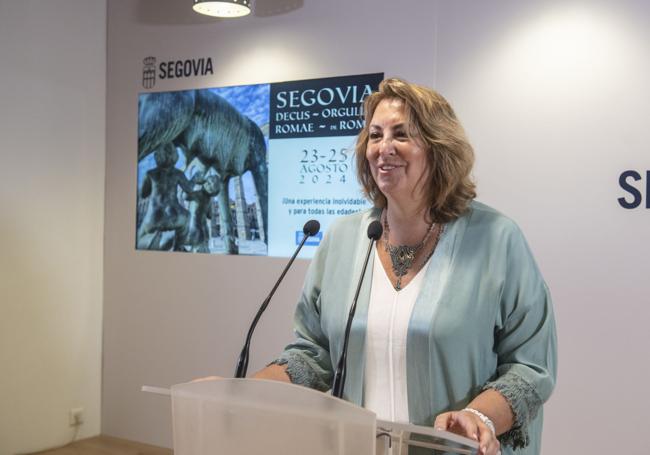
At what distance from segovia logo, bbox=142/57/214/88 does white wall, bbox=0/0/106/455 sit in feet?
1.24

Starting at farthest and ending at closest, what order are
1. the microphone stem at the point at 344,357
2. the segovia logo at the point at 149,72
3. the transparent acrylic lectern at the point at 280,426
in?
the segovia logo at the point at 149,72, the microphone stem at the point at 344,357, the transparent acrylic lectern at the point at 280,426

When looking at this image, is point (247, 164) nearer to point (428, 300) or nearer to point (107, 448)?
point (107, 448)

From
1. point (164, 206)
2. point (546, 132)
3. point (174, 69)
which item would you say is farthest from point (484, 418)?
point (174, 69)

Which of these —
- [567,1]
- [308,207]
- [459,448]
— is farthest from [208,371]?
[459,448]

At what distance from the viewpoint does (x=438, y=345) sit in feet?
Answer: 5.41

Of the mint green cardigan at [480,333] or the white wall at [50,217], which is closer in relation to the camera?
the mint green cardigan at [480,333]

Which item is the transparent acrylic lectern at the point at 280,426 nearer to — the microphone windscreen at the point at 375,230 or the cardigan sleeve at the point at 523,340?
the cardigan sleeve at the point at 523,340

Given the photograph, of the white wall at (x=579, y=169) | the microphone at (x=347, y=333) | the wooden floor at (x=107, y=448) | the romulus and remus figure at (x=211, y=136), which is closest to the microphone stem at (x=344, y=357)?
the microphone at (x=347, y=333)

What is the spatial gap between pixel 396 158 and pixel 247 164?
2.55 metres

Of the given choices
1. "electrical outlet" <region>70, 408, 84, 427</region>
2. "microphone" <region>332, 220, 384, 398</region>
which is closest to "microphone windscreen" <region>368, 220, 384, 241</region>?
"microphone" <region>332, 220, 384, 398</region>

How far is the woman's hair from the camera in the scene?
179 cm

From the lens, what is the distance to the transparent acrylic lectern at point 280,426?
3.80ft

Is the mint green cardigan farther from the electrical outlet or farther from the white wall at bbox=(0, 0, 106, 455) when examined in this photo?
the electrical outlet

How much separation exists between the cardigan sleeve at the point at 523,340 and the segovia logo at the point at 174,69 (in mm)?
3128
